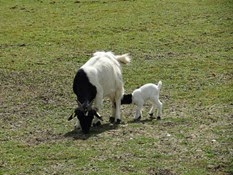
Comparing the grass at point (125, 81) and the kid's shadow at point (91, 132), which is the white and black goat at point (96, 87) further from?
the grass at point (125, 81)

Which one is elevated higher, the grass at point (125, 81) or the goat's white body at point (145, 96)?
the goat's white body at point (145, 96)

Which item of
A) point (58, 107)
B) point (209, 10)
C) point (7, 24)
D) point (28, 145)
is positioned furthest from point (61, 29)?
point (28, 145)

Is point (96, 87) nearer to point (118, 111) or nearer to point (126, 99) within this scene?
point (118, 111)

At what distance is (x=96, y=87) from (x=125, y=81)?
4.88 metres

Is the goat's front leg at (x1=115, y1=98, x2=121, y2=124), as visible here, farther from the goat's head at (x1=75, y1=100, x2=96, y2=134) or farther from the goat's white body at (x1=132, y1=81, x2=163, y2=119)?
the goat's head at (x1=75, y1=100, x2=96, y2=134)

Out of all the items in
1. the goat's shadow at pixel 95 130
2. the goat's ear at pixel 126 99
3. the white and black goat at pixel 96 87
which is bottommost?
the goat's shadow at pixel 95 130

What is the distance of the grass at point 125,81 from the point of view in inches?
486

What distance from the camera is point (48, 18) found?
32.3m

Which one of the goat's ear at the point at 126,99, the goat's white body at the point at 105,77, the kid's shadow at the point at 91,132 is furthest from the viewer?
the goat's ear at the point at 126,99

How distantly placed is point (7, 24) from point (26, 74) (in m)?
10.7

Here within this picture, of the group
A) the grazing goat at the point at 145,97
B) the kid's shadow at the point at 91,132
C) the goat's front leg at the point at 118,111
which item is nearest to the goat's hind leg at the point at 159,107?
the grazing goat at the point at 145,97

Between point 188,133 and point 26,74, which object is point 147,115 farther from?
point 26,74

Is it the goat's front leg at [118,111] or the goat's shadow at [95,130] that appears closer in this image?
the goat's shadow at [95,130]

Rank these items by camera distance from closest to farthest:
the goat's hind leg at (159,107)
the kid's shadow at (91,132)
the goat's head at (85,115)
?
the kid's shadow at (91,132)
the goat's head at (85,115)
the goat's hind leg at (159,107)
